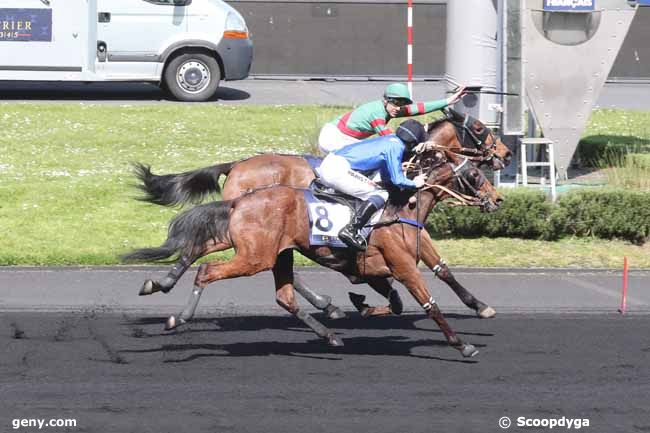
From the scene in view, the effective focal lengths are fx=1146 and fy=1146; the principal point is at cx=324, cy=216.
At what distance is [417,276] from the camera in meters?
9.60

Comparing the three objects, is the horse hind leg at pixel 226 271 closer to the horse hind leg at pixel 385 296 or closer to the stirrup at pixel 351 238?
the stirrup at pixel 351 238

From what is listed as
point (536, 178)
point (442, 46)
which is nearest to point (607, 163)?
point (536, 178)

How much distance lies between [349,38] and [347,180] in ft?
58.9

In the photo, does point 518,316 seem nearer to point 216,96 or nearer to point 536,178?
point 536,178

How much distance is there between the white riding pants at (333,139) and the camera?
1135 centimetres

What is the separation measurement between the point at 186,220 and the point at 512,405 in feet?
10.6

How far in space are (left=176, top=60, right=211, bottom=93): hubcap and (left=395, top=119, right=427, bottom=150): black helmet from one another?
11.8 meters

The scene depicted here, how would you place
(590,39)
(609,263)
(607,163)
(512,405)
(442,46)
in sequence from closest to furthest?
(512,405), (609,263), (590,39), (607,163), (442,46)

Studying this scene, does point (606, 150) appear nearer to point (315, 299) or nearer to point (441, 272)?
point (441, 272)

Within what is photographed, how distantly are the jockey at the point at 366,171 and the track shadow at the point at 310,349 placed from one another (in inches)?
38.3

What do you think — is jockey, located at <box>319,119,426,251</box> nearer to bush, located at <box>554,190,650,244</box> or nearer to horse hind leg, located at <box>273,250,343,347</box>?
horse hind leg, located at <box>273,250,343,347</box>

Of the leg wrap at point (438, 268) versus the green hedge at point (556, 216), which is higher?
the green hedge at point (556, 216)

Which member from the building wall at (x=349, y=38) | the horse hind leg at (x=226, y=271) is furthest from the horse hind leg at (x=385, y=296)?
the building wall at (x=349, y=38)

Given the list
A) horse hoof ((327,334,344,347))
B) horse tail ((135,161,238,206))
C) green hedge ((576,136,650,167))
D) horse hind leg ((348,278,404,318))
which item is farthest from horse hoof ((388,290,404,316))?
green hedge ((576,136,650,167))
